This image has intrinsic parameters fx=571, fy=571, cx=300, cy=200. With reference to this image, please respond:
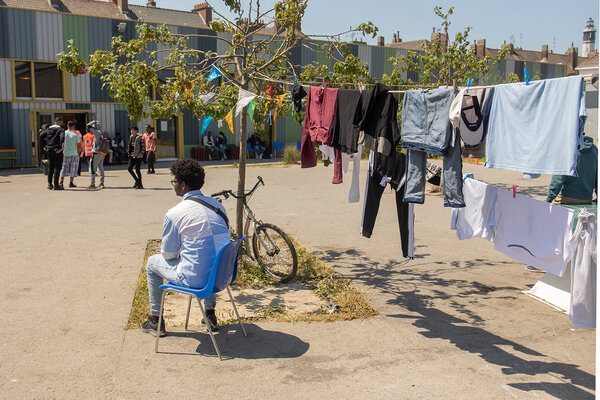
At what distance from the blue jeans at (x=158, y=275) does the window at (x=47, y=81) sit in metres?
21.2

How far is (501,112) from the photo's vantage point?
511 cm

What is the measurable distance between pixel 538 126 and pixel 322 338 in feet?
9.40

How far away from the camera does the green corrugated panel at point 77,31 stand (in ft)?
79.6

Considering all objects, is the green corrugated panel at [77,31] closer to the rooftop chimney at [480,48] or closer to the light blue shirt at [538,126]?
the light blue shirt at [538,126]

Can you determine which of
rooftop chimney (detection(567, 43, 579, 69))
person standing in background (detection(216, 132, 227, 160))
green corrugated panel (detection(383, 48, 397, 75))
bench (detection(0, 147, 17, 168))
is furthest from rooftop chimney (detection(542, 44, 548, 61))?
bench (detection(0, 147, 17, 168))

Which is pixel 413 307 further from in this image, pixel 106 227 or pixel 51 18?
pixel 51 18

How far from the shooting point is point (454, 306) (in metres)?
6.83

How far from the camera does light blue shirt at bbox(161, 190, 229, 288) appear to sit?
524cm

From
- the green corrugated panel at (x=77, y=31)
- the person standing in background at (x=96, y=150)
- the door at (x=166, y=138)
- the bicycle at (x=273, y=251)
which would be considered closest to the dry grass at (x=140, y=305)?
the bicycle at (x=273, y=251)

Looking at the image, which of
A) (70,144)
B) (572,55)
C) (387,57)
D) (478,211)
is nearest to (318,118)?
(478,211)

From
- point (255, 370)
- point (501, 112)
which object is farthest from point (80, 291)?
point (501, 112)

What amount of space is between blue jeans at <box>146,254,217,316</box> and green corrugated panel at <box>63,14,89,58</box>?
69.9ft

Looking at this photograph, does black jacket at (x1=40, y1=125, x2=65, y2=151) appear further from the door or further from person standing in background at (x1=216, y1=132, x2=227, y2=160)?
person standing in background at (x1=216, y1=132, x2=227, y2=160)

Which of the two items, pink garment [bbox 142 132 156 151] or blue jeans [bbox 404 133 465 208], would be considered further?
pink garment [bbox 142 132 156 151]
